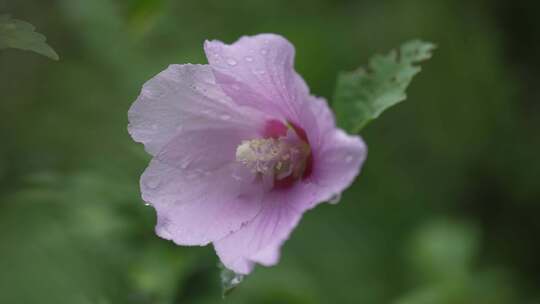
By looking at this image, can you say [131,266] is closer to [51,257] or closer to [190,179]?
[51,257]

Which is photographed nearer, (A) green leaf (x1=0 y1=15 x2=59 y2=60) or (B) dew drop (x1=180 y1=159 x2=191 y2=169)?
(A) green leaf (x1=0 y1=15 x2=59 y2=60)

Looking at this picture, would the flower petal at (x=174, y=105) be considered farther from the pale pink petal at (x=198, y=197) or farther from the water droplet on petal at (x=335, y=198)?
the water droplet on petal at (x=335, y=198)

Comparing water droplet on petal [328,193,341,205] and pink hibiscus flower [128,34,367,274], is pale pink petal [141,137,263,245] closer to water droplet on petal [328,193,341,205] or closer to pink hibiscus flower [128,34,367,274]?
pink hibiscus flower [128,34,367,274]

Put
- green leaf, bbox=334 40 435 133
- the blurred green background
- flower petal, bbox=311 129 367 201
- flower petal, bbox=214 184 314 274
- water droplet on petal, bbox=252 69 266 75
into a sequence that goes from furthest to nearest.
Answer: the blurred green background, green leaf, bbox=334 40 435 133, water droplet on petal, bbox=252 69 266 75, flower petal, bbox=214 184 314 274, flower petal, bbox=311 129 367 201

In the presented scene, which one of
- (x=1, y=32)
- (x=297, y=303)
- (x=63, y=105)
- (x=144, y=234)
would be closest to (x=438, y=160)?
(x=297, y=303)

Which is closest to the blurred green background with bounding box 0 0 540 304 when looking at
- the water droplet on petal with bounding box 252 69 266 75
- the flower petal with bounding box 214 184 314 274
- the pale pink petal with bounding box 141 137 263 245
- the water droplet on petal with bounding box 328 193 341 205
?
the pale pink petal with bounding box 141 137 263 245

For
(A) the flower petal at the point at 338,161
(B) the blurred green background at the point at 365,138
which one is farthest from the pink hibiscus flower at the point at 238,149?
(B) the blurred green background at the point at 365,138

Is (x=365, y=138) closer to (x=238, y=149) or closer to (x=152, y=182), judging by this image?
(x=238, y=149)
